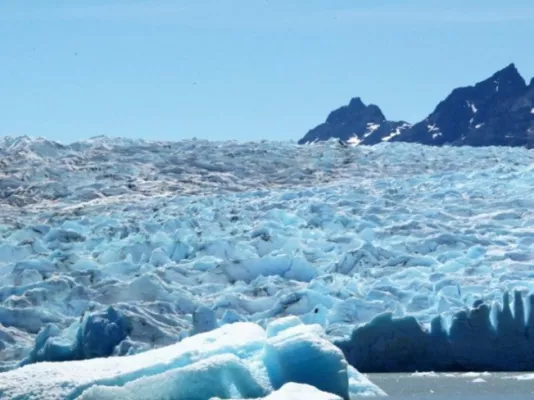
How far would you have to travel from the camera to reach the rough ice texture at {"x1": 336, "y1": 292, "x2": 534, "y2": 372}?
34.3ft

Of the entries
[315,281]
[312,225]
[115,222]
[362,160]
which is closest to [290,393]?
[315,281]

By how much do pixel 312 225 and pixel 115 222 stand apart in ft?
10.1

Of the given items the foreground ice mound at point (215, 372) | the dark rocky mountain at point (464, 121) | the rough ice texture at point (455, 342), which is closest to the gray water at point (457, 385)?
the rough ice texture at point (455, 342)

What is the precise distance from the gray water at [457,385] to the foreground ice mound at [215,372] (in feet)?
1.69

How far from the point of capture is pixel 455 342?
10.6 metres

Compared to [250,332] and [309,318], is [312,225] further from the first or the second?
[250,332]

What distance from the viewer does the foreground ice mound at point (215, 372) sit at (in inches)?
287

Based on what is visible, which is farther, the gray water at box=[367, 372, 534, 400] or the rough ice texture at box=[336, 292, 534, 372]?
the rough ice texture at box=[336, 292, 534, 372]

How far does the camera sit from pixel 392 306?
38.5 feet

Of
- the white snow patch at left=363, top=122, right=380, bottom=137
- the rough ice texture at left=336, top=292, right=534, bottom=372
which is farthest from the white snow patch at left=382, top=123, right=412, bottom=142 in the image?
the rough ice texture at left=336, top=292, right=534, bottom=372

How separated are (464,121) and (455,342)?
36278 mm

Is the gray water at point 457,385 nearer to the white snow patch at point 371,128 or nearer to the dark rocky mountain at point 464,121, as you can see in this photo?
the dark rocky mountain at point 464,121

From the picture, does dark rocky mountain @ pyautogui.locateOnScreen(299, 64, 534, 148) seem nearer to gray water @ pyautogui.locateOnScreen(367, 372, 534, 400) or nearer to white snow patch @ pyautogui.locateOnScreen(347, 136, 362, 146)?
white snow patch @ pyautogui.locateOnScreen(347, 136, 362, 146)

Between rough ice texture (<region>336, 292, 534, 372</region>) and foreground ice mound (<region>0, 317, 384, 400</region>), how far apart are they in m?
1.74
